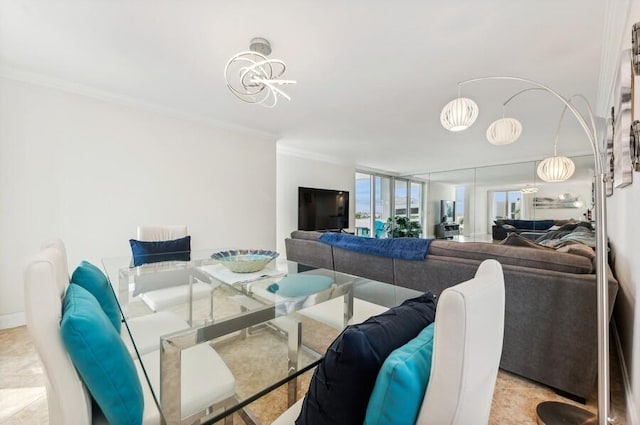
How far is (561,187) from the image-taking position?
5.47m

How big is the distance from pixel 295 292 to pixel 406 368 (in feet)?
3.67

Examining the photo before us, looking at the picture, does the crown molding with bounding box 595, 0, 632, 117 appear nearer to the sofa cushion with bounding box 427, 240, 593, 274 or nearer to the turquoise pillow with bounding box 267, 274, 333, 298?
the sofa cushion with bounding box 427, 240, 593, 274

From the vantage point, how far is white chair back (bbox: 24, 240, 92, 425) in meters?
0.67

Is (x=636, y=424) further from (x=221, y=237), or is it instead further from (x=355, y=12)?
(x=221, y=237)

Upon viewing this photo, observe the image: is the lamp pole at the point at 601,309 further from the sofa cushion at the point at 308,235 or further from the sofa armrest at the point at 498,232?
the sofa armrest at the point at 498,232

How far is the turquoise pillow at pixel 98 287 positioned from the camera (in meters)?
1.17

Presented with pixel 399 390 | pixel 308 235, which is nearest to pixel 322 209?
pixel 308 235

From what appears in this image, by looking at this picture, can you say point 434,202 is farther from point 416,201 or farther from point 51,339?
point 51,339

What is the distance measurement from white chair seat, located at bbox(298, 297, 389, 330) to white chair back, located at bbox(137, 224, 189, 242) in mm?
1944

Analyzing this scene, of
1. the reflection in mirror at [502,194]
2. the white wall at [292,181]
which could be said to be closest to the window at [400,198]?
the reflection in mirror at [502,194]

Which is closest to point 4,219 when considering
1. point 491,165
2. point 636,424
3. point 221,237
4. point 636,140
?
point 221,237

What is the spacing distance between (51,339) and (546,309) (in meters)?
2.23

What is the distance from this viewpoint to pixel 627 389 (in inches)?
61.9

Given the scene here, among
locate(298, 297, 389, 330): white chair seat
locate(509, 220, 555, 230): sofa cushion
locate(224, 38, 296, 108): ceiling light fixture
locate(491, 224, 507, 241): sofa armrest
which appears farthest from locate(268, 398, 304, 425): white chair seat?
locate(509, 220, 555, 230): sofa cushion
